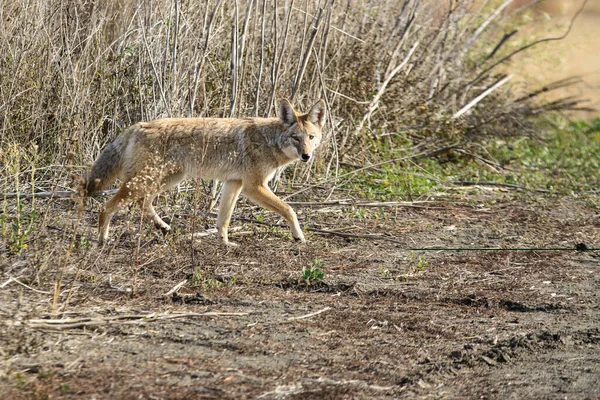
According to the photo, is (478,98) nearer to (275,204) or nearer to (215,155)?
(275,204)

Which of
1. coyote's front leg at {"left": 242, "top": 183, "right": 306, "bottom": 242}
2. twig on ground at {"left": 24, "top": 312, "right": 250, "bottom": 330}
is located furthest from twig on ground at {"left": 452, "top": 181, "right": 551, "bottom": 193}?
twig on ground at {"left": 24, "top": 312, "right": 250, "bottom": 330}

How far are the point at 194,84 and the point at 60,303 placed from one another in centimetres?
355

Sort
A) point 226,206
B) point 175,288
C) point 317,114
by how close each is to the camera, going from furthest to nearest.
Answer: point 317,114 < point 226,206 < point 175,288

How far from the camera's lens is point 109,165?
24.5ft

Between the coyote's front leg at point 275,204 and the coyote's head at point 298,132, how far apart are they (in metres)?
0.47

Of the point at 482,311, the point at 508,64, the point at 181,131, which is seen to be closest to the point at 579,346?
the point at 482,311

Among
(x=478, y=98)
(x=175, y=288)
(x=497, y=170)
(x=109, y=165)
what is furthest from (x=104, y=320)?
(x=478, y=98)

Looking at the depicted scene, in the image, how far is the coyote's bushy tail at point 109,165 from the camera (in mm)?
7418

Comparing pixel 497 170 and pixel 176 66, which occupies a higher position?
pixel 176 66

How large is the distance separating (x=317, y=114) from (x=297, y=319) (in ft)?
10.5

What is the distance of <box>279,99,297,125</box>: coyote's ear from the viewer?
8.13 meters

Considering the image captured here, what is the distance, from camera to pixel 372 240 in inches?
323

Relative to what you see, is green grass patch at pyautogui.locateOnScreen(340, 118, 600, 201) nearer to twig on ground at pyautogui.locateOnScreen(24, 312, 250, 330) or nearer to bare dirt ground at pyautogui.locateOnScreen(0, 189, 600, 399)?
bare dirt ground at pyautogui.locateOnScreen(0, 189, 600, 399)

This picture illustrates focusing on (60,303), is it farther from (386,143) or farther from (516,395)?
(386,143)
